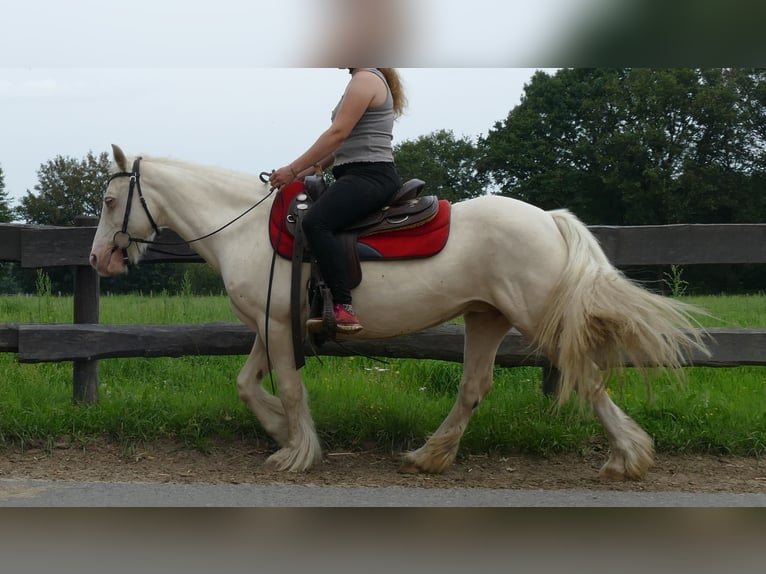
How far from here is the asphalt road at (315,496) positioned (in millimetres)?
3830

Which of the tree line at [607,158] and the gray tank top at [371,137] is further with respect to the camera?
the tree line at [607,158]

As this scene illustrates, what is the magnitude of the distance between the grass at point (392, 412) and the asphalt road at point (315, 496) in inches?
29.6

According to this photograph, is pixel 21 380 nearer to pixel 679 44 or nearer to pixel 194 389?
pixel 194 389

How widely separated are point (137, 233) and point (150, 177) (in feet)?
1.29

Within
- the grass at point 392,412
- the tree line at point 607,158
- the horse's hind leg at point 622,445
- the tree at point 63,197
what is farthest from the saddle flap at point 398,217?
the tree at point 63,197

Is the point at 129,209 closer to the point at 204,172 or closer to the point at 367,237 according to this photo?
the point at 204,172

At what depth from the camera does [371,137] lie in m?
4.55

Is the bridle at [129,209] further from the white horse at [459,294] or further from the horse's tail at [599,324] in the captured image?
the horse's tail at [599,324]

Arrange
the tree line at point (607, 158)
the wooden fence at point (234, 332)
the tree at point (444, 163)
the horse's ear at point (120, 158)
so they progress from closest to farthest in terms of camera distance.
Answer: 1. the horse's ear at point (120, 158)
2. the wooden fence at point (234, 332)
3. the tree line at point (607, 158)
4. the tree at point (444, 163)

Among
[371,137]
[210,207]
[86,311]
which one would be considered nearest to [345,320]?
[371,137]

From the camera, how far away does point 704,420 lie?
5375 mm

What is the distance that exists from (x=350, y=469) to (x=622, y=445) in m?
1.70

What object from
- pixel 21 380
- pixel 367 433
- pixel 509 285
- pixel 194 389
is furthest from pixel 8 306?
pixel 509 285

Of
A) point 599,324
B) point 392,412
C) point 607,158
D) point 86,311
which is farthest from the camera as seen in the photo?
point 607,158
